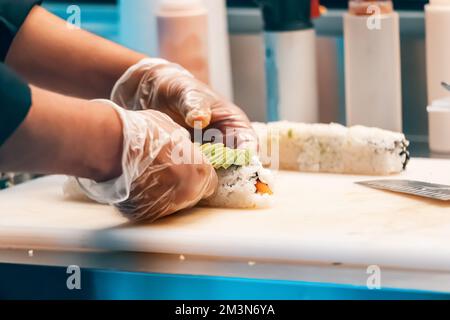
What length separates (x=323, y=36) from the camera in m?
1.79

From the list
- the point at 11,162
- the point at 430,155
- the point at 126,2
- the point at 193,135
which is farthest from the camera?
the point at 126,2

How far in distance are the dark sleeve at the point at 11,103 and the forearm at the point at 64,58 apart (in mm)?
387

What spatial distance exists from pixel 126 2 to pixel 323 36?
34 centimetres

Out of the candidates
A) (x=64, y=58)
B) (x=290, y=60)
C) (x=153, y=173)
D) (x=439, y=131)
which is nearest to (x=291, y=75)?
(x=290, y=60)

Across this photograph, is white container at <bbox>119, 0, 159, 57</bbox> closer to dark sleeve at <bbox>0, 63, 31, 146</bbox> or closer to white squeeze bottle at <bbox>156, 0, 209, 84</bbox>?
white squeeze bottle at <bbox>156, 0, 209, 84</bbox>

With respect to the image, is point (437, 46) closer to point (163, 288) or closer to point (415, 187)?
point (415, 187)

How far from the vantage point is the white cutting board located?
1096 millimetres

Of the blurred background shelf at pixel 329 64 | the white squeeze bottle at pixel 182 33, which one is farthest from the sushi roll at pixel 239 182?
the blurred background shelf at pixel 329 64

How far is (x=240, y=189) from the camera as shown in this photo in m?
1.27

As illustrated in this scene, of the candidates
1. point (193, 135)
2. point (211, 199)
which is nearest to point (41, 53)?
point (193, 135)

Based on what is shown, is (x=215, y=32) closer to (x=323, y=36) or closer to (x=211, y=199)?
(x=323, y=36)

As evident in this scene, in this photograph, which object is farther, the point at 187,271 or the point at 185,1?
the point at 185,1

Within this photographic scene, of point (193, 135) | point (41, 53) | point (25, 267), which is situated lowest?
point (25, 267)

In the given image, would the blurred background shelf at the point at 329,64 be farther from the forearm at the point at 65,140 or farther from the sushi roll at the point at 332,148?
the forearm at the point at 65,140
